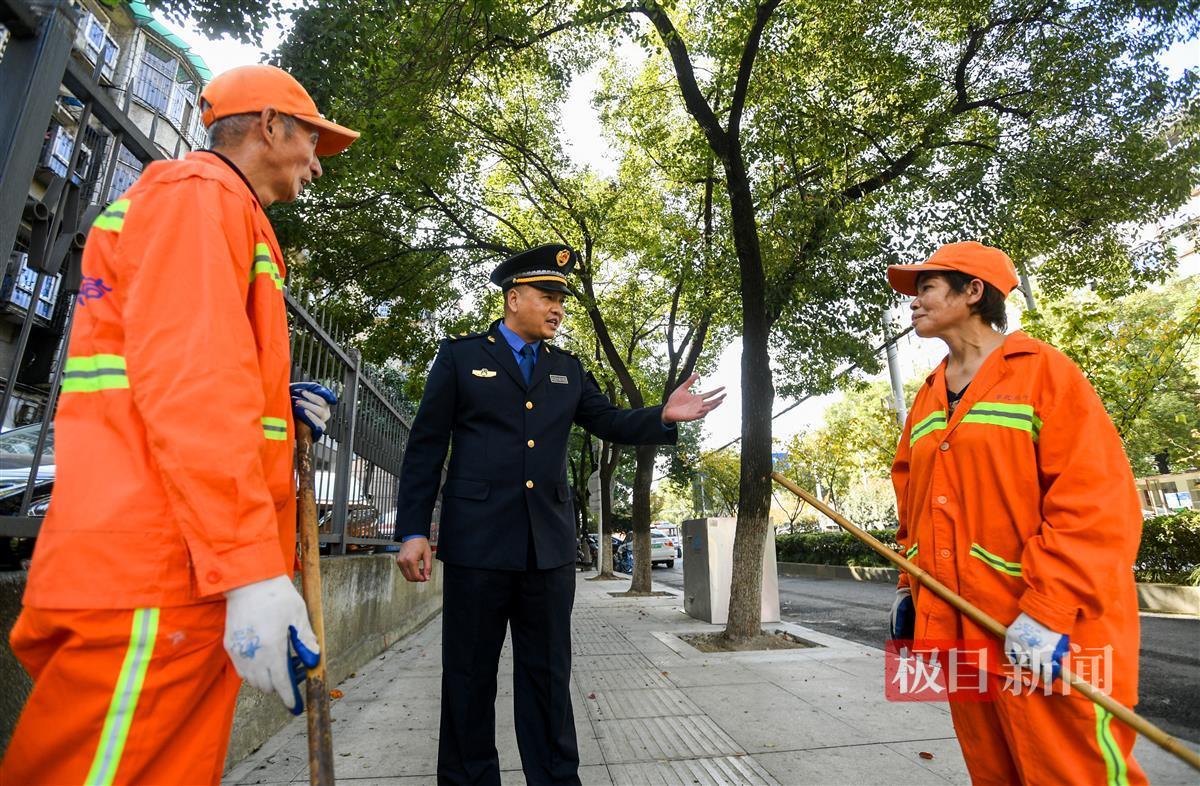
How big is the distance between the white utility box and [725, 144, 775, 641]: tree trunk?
5.14ft

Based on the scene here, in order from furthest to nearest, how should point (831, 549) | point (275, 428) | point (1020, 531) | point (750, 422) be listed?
point (831, 549)
point (750, 422)
point (1020, 531)
point (275, 428)

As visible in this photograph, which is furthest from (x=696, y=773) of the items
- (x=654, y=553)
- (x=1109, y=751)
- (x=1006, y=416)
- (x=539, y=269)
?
(x=654, y=553)

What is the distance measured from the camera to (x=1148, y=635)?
765cm

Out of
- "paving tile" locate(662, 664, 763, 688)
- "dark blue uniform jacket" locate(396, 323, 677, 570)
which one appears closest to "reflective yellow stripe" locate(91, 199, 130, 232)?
"dark blue uniform jacket" locate(396, 323, 677, 570)

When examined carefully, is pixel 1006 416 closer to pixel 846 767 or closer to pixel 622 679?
pixel 846 767

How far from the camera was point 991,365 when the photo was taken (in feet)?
7.18

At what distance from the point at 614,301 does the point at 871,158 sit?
949 centimetres

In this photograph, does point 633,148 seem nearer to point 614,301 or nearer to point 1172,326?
point 614,301

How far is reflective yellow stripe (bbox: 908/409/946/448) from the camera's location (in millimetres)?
2303

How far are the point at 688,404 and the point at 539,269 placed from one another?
91 cm

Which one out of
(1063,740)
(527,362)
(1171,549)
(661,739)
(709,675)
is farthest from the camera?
(1171,549)

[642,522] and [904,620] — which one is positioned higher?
[642,522]

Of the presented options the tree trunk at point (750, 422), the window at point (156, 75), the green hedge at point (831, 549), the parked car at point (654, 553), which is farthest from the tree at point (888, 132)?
the parked car at point (654, 553)

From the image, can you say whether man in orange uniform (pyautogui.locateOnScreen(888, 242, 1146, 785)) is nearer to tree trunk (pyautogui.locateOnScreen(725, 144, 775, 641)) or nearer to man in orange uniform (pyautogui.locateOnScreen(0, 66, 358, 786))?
man in orange uniform (pyautogui.locateOnScreen(0, 66, 358, 786))
